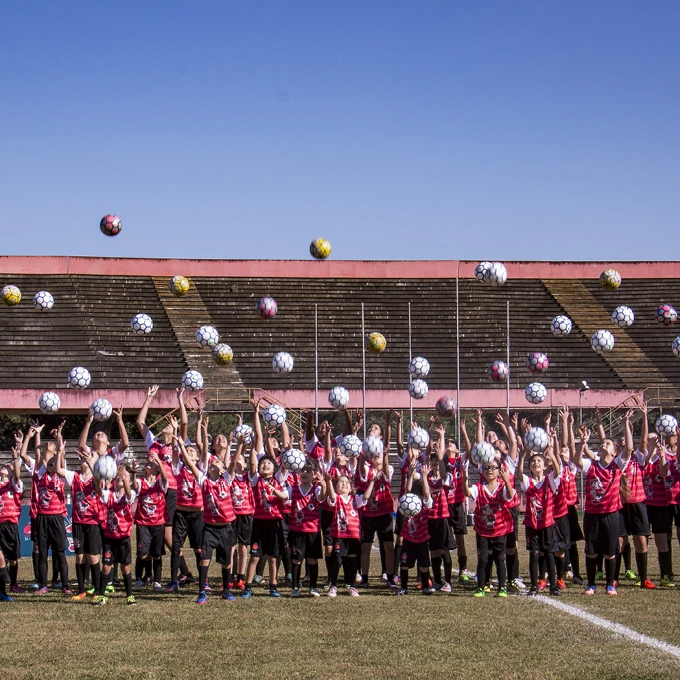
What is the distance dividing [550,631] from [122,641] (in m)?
3.87

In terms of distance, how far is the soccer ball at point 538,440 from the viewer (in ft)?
40.7

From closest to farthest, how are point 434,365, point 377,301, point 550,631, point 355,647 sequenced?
point 355,647 → point 550,631 → point 434,365 → point 377,301

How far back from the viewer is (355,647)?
8.95 metres

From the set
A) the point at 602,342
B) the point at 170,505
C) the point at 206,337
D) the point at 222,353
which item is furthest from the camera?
the point at 222,353

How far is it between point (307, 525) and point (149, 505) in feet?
6.97

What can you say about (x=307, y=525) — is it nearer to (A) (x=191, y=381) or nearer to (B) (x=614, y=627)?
(B) (x=614, y=627)

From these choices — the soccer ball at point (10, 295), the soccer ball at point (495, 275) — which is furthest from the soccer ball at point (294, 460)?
the soccer ball at point (10, 295)

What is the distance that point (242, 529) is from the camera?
41.6ft

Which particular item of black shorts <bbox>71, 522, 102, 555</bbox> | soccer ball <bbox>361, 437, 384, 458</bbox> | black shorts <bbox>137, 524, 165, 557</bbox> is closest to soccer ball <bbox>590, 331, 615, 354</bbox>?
soccer ball <bbox>361, 437, 384, 458</bbox>

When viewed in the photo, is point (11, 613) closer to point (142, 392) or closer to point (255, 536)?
point (255, 536)

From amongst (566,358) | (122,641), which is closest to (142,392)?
(566,358)

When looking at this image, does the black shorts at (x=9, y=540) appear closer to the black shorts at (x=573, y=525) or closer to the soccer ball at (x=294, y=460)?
the soccer ball at (x=294, y=460)

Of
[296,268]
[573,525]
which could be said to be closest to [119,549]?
[573,525]

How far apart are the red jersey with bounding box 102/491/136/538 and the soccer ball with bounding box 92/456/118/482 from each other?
1.08ft
